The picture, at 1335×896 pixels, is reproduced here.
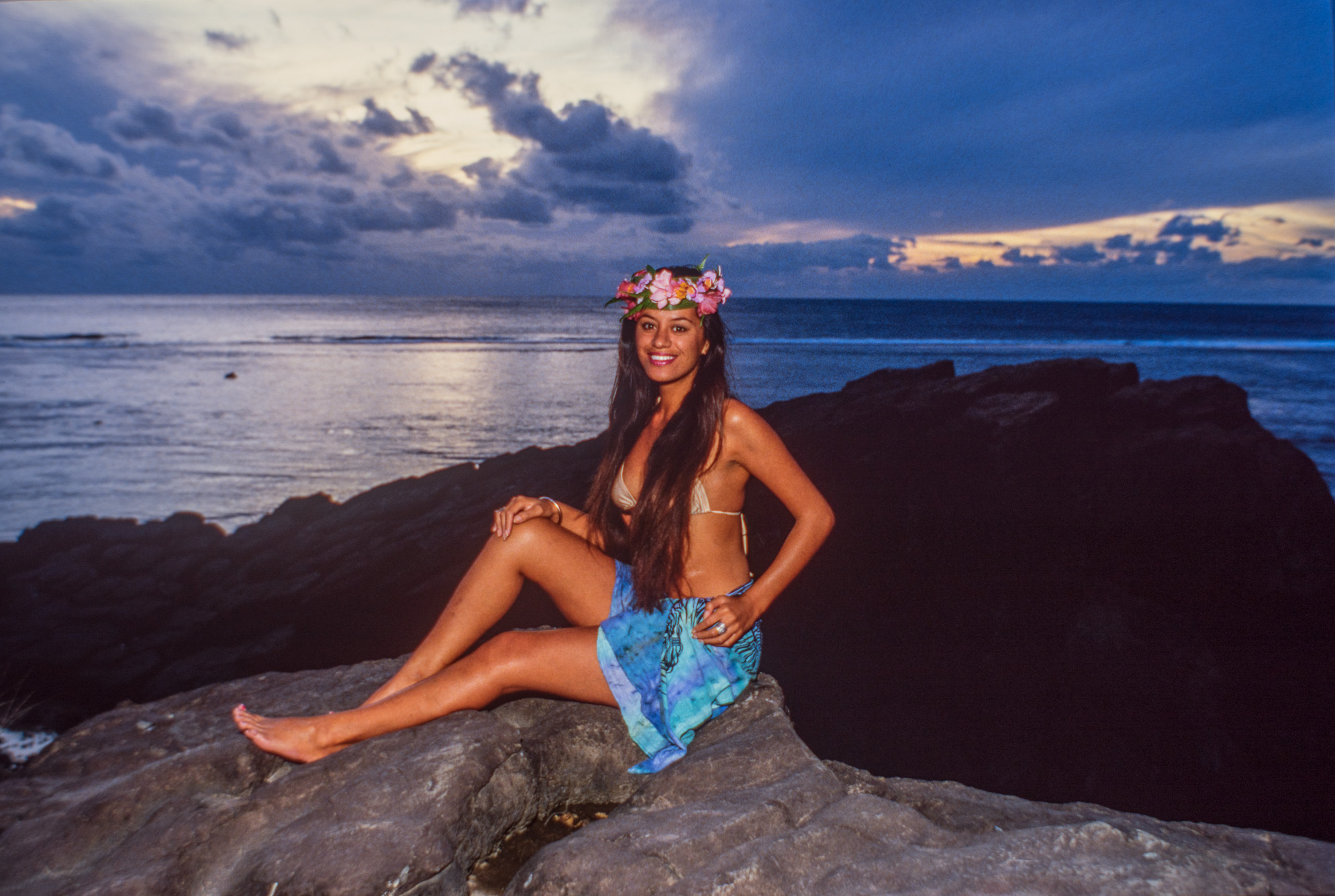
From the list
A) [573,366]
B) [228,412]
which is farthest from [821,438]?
[573,366]

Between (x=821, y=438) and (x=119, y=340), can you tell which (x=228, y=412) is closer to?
(x=821, y=438)

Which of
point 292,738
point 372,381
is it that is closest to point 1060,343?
point 372,381

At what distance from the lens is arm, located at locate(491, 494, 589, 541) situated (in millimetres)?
2451

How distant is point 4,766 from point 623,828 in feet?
16.8

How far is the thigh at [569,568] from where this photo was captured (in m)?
2.47

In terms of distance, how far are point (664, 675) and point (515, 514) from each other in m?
0.72

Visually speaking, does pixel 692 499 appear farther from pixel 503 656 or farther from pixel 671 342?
pixel 503 656

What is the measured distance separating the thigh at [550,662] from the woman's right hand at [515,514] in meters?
0.34

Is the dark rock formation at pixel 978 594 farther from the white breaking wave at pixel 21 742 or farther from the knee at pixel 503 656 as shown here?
the knee at pixel 503 656

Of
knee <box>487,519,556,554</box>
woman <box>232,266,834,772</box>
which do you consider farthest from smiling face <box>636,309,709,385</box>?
knee <box>487,519,556,554</box>

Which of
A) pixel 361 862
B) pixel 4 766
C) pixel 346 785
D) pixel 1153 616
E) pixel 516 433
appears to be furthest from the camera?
pixel 516 433

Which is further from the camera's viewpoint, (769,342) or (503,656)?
(769,342)

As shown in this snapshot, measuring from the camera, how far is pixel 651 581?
245cm

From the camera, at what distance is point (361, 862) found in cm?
175
